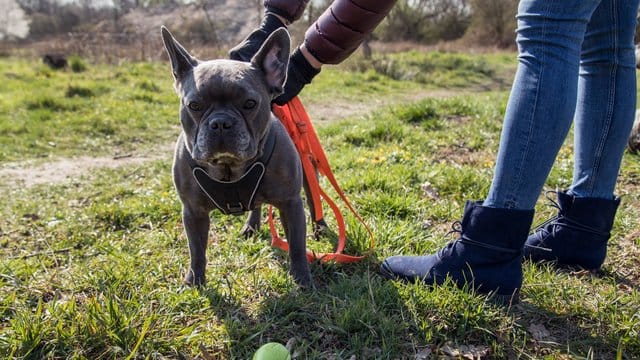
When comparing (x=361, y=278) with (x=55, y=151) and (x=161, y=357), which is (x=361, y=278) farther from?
(x=55, y=151)

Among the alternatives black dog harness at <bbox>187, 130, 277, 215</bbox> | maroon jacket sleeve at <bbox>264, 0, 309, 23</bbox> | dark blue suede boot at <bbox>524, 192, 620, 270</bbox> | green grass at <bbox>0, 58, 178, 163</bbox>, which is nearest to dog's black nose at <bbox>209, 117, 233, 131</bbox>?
black dog harness at <bbox>187, 130, 277, 215</bbox>

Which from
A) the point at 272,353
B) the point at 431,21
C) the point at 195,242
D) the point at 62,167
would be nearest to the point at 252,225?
the point at 195,242

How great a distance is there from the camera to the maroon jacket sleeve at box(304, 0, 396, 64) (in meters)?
2.43

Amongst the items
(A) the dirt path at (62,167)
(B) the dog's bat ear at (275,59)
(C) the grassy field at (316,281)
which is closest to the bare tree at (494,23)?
(C) the grassy field at (316,281)

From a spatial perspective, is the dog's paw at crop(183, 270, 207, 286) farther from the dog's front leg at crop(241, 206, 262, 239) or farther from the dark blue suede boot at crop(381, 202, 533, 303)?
the dark blue suede boot at crop(381, 202, 533, 303)

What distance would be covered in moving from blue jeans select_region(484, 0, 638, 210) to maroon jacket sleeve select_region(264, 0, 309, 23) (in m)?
1.41

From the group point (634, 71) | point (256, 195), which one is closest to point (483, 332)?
point (256, 195)

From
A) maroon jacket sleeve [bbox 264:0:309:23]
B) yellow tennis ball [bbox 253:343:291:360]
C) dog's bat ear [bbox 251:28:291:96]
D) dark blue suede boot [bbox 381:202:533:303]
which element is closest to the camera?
yellow tennis ball [bbox 253:343:291:360]

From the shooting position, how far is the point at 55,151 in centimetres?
641

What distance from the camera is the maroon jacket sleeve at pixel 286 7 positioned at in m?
2.97

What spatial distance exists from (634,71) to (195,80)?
6.63 ft

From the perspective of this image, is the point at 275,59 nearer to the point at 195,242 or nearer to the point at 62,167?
the point at 195,242

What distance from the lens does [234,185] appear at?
2285 millimetres

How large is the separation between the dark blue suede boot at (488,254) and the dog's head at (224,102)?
3.21ft
